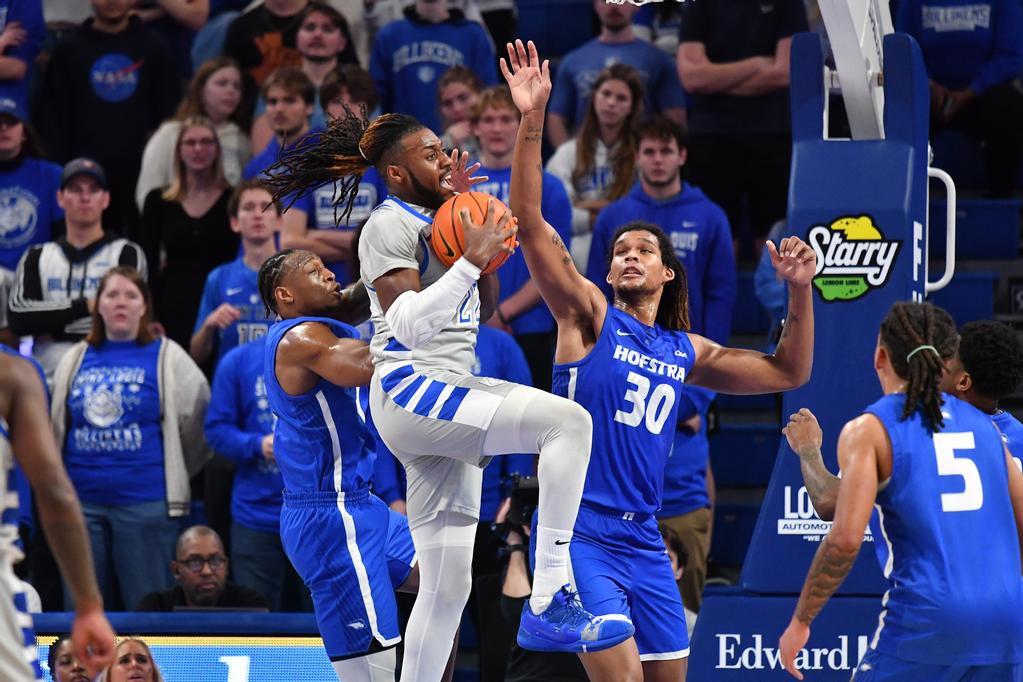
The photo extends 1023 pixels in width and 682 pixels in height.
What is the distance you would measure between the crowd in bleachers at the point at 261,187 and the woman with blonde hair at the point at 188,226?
0.01 meters

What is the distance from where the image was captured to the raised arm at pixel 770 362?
659 cm

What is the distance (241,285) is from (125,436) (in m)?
1.15

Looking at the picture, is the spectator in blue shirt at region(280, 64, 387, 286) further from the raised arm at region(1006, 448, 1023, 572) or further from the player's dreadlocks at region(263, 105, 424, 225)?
the raised arm at region(1006, 448, 1023, 572)

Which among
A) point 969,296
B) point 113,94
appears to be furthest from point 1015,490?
point 113,94

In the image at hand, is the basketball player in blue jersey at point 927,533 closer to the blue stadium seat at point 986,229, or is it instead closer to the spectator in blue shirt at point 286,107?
the spectator in blue shirt at point 286,107

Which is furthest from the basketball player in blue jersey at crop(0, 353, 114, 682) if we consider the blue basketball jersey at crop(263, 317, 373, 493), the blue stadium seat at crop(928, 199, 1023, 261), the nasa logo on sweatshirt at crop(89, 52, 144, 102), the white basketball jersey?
the blue stadium seat at crop(928, 199, 1023, 261)

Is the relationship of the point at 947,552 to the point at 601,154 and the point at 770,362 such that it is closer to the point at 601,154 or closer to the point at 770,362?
the point at 770,362

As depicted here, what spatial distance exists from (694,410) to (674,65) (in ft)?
10.1

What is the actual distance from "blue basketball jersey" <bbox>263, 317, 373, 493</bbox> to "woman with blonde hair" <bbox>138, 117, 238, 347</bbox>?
159 inches

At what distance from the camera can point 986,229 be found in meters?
11.1

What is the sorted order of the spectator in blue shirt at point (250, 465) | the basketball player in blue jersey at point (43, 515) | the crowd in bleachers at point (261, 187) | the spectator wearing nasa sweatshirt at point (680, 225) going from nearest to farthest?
the basketball player in blue jersey at point (43, 515), the spectator in blue shirt at point (250, 465), the crowd in bleachers at point (261, 187), the spectator wearing nasa sweatshirt at point (680, 225)

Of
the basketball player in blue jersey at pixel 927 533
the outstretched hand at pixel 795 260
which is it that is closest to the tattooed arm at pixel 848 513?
the basketball player in blue jersey at pixel 927 533

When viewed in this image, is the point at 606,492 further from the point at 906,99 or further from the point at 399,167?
the point at 906,99

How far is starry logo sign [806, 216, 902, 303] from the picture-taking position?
24.5 ft
